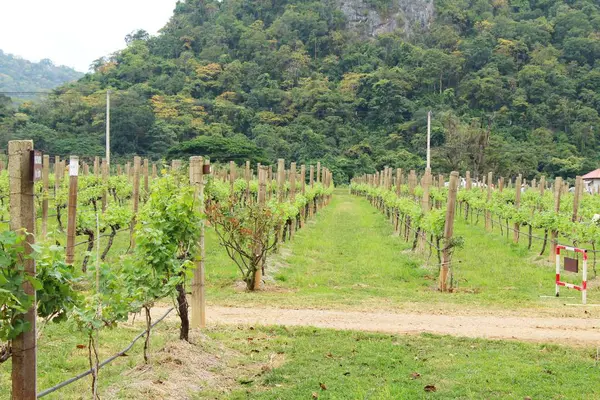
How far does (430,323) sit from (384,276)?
4.42m

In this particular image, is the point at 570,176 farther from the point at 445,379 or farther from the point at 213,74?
the point at 445,379

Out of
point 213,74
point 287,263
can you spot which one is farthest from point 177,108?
point 287,263

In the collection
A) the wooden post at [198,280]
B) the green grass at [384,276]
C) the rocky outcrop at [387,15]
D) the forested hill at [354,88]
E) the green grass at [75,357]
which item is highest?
the rocky outcrop at [387,15]

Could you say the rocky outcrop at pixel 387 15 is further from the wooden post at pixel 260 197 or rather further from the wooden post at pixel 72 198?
the wooden post at pixel 72 198

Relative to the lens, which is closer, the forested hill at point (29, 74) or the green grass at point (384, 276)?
the green grass at point (384, 276)

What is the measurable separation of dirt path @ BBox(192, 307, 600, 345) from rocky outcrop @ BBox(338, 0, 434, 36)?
319ft

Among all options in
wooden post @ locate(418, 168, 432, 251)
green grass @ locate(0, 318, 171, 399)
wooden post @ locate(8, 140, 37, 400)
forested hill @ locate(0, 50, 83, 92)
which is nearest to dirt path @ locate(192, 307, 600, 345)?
green grass @ locate(0, 318, 171, 399)

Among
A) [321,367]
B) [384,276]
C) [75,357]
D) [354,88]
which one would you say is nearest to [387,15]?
[354,88]

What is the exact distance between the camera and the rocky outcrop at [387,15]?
333ft

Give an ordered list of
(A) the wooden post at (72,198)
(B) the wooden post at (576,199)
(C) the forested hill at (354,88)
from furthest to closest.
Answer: (C) the forested hill at (354,88)
(B) the wooden post at (576,199)
(A) the wooden post at (72,198)

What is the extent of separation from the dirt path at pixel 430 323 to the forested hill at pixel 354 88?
41.4 m

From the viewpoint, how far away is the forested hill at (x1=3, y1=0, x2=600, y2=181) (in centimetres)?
5534

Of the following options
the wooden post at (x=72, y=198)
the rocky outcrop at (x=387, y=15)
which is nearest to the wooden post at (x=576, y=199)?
the wooden post at (x=72, y=198)

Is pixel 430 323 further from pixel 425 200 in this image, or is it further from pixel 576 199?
pixel 576 199
